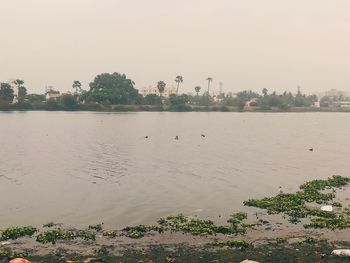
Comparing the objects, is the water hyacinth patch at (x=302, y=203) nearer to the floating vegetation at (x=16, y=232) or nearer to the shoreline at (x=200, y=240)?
the shoreline at (x=200, y=240)

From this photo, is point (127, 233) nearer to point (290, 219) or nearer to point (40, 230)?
point (40, 230)

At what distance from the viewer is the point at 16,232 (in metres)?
23.0

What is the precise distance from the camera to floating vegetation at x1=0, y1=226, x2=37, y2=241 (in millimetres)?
22625

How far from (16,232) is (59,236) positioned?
8.16 feet

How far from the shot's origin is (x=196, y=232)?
23453mm

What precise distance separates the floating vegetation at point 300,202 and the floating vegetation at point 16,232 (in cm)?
1503

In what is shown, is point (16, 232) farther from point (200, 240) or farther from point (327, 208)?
point (327, 208)

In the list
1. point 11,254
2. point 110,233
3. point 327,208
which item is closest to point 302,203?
point 327,208

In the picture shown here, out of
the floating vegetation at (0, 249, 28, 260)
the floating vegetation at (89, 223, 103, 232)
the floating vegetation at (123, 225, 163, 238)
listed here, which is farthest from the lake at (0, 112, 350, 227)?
the floating vegetation at (0, 249, 28, 260)

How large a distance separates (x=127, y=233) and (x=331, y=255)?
10541 mm

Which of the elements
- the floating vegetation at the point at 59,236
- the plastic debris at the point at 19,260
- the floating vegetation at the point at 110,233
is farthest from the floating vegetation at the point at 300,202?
the plastic debris at the point at 19,260

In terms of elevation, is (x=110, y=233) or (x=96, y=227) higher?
(x=110, y=233)

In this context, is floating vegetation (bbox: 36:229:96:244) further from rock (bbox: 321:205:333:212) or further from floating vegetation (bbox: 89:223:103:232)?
rock (bbox: 321:205:333:212)

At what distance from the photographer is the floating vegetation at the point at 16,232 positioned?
22625 millimetres
